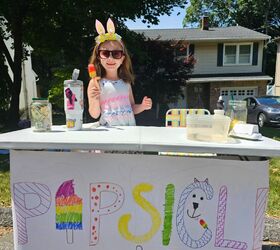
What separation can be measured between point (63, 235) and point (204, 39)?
747 inches

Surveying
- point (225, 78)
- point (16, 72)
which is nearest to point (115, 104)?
point (16, 72)

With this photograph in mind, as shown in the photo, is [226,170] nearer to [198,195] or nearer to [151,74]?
[198,195]

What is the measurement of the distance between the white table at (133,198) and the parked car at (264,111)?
1028cm

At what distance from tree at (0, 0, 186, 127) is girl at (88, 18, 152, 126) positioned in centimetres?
657

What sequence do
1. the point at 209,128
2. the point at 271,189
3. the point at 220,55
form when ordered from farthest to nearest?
the point at 220,55, the point at 271,189, the point at 209,128

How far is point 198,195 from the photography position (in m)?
2.19

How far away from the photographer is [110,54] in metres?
2.99

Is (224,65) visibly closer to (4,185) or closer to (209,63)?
(209,63)

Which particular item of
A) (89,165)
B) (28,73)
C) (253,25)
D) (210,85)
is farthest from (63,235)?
(253,25)

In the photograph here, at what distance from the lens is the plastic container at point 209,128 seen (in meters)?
2.12

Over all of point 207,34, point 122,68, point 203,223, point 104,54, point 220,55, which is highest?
point 207,34

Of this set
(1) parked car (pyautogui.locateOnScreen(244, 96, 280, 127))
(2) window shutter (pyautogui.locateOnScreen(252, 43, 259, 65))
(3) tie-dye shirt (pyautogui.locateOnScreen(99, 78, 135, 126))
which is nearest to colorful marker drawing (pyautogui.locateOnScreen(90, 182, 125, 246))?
(3) tie-dye shirt (pyautogui.locateOnScreen(99, 78, 135, 126))

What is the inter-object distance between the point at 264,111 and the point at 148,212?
1147cm

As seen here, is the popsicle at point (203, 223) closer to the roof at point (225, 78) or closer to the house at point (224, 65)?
the roof at point (225, 78)
